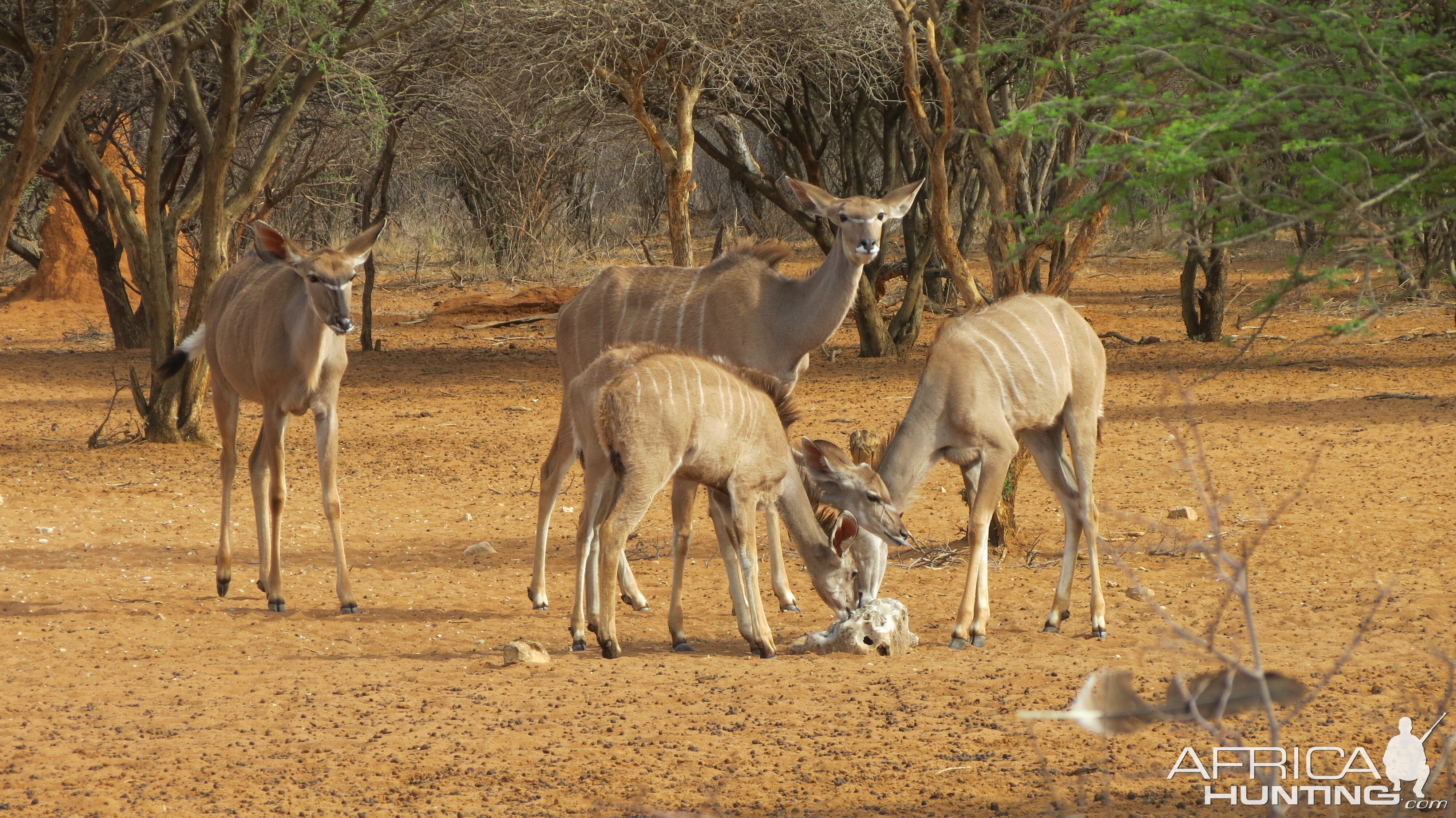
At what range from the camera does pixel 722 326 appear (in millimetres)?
7289

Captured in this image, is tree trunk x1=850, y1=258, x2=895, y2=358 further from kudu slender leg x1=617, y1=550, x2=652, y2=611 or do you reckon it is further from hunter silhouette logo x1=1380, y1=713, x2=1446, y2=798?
hunter silhouette logo x1=1380, y1=713, x2=1446, y2=798

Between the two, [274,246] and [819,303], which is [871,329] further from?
[274,246]

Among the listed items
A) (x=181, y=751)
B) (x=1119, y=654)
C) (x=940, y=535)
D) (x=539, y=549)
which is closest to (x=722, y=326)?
(x=539, y=549)

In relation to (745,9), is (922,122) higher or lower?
lower

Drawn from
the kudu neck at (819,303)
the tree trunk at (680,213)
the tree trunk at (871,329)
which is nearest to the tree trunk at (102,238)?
the tree trunk at (680,213)

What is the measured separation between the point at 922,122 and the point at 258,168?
5.01 metres

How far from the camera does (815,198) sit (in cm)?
730

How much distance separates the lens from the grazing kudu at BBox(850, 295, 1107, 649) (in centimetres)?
608

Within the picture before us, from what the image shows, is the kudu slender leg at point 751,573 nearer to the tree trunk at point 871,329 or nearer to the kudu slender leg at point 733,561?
the kudu slender leg at point 733,561

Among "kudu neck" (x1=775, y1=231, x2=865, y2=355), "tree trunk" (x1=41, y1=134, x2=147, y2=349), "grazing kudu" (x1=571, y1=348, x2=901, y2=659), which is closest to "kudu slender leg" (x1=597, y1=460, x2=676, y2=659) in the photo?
"grazing kudu" (x1=571, y1=348, x2=901, y2=659)

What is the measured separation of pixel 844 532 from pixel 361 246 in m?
2.83

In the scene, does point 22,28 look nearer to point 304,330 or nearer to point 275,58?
point 275,58

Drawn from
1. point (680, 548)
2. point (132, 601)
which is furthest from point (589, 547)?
point (132, 601)

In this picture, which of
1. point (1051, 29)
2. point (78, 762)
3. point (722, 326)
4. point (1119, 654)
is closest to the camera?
point (78, 762)
